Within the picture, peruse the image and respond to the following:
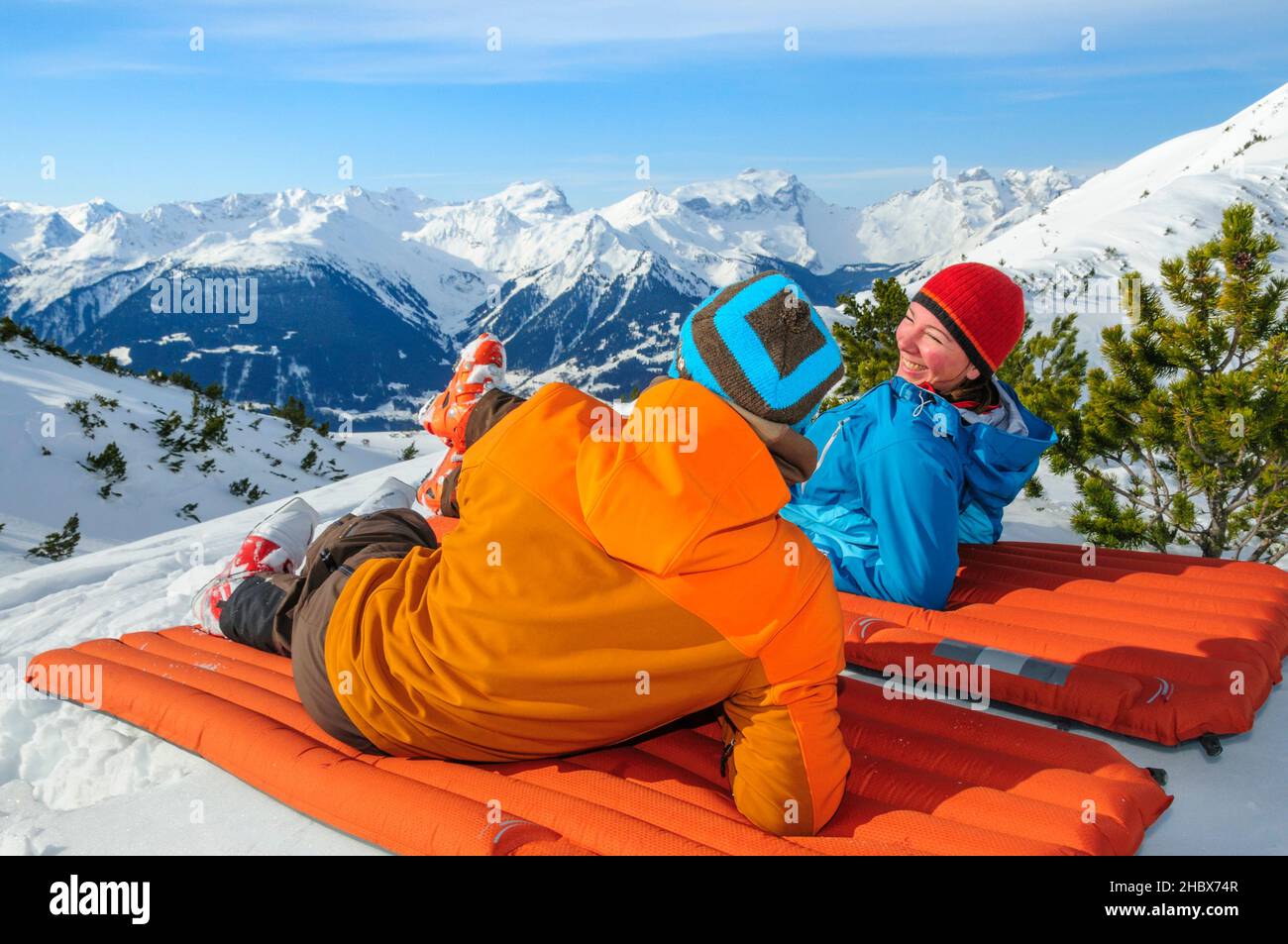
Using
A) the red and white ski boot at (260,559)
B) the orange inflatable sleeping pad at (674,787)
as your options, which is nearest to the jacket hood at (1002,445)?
the orange inflatable sleeping pad at (674,787)

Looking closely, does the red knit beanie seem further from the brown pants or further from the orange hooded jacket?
the brown pants

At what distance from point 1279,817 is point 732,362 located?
2.45 metres

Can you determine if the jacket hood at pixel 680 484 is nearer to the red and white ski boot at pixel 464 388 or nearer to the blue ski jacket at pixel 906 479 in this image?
the blue ski jacket at pixel 906 479

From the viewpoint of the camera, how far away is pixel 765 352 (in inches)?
84.1

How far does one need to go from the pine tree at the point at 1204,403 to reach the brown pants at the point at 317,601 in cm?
504

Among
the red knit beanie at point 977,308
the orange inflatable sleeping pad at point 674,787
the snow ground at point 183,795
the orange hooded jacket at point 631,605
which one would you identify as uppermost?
the red knit beanie at point 977,308

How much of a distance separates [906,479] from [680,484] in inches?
86.8

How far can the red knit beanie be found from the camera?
13.3 ft

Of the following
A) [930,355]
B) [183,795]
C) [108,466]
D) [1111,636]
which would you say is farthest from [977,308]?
[108,466]

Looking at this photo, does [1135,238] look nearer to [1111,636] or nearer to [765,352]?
[1111,636]

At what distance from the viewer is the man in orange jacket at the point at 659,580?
209 centimetres

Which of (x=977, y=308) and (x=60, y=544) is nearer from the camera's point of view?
(x=977, y=308)

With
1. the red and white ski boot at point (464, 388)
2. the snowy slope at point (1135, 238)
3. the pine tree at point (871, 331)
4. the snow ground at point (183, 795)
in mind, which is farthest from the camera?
the snowy slope at point (1135, 238)

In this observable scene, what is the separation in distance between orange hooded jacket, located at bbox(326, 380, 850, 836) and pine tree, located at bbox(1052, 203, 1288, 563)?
14.7ft
